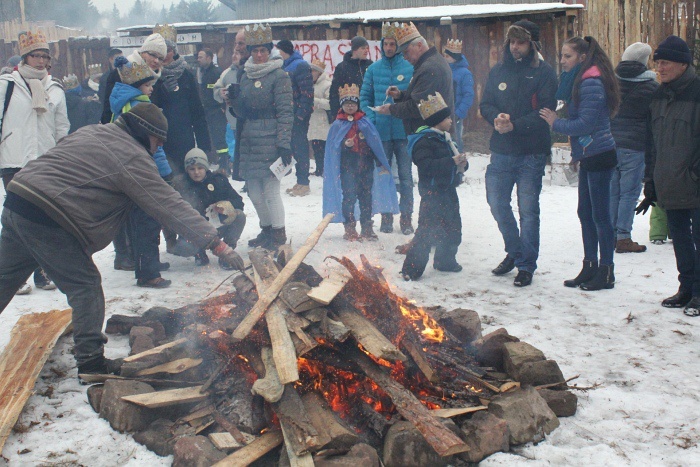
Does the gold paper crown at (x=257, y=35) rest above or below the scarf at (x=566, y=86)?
above

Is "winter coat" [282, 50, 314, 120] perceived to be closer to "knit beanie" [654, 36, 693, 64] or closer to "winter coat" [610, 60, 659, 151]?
"winter coat" [610, 60, 659, 151]

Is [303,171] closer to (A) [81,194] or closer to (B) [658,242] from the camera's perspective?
(B) [658,242]

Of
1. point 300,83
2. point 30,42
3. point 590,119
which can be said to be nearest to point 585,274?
point 590,119

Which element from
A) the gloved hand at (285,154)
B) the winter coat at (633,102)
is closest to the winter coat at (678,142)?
the winter coat at (633,102)

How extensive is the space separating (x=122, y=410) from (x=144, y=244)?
3.17 metres

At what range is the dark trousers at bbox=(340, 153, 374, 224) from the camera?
8836 mm

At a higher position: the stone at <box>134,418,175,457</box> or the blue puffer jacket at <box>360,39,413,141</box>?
the blue puffer jacket at <box>360,39,413,141</box>

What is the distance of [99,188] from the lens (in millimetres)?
4738

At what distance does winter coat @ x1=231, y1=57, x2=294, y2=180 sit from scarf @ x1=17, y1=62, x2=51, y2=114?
2.25 m

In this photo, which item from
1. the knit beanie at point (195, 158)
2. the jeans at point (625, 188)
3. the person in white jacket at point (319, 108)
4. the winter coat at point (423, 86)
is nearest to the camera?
the winter coat at point (423, 86)

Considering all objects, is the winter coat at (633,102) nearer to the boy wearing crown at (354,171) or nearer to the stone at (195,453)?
the boy wearing crown at (354,171)

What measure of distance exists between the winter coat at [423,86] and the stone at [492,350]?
3.11 meters

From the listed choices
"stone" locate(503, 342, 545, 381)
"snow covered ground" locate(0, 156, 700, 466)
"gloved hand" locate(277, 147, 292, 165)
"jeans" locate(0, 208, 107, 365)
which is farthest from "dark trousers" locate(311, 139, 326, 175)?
"stone" locate(503, 342, 545, 381)

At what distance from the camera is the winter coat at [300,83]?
1060 cm
